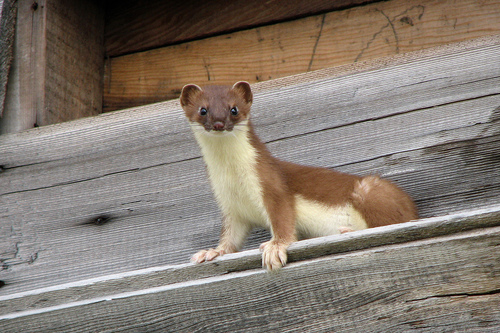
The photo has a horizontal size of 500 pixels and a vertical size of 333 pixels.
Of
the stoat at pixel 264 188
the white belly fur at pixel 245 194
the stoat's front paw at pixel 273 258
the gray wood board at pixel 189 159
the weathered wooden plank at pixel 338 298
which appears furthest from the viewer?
the gray wood board at pixel 189 159

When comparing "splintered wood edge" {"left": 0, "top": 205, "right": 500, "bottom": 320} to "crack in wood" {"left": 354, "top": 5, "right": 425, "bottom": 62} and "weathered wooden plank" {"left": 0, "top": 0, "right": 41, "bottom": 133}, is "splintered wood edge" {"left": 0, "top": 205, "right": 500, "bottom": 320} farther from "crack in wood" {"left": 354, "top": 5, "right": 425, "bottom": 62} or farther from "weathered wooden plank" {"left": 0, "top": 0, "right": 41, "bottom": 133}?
"crack in wood" {"left": 354, "top": 5, "right": 425, "bottom": 62}

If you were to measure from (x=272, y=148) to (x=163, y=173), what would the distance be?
65 cm

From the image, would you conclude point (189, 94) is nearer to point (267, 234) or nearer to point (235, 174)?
point (235, 174)

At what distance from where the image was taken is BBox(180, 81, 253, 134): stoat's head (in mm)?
2818

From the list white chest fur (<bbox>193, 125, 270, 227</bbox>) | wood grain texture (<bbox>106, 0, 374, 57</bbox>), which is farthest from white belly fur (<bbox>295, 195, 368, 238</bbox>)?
wood grain texture (<bbox>106, 0, 374, 57</bbox>)

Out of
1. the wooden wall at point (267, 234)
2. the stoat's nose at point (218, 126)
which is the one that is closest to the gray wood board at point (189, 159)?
the wooden wall at point (267, 234)

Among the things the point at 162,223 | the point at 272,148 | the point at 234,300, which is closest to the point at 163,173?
the point at 162,223

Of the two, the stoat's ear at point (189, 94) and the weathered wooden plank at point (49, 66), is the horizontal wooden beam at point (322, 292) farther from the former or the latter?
the weathered wooden plank at point (49, 66)

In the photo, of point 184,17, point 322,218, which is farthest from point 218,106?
point 184,17

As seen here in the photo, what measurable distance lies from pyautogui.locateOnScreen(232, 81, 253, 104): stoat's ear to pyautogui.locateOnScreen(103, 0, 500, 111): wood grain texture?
0.77 m

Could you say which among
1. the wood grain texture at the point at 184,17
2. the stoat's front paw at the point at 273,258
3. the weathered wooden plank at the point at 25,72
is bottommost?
the stoat's front paw at the point at 273,258

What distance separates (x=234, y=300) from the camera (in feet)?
6.81

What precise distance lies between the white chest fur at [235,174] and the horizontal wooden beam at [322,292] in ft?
2.34

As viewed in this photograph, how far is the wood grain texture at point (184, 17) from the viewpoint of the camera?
371 cm
